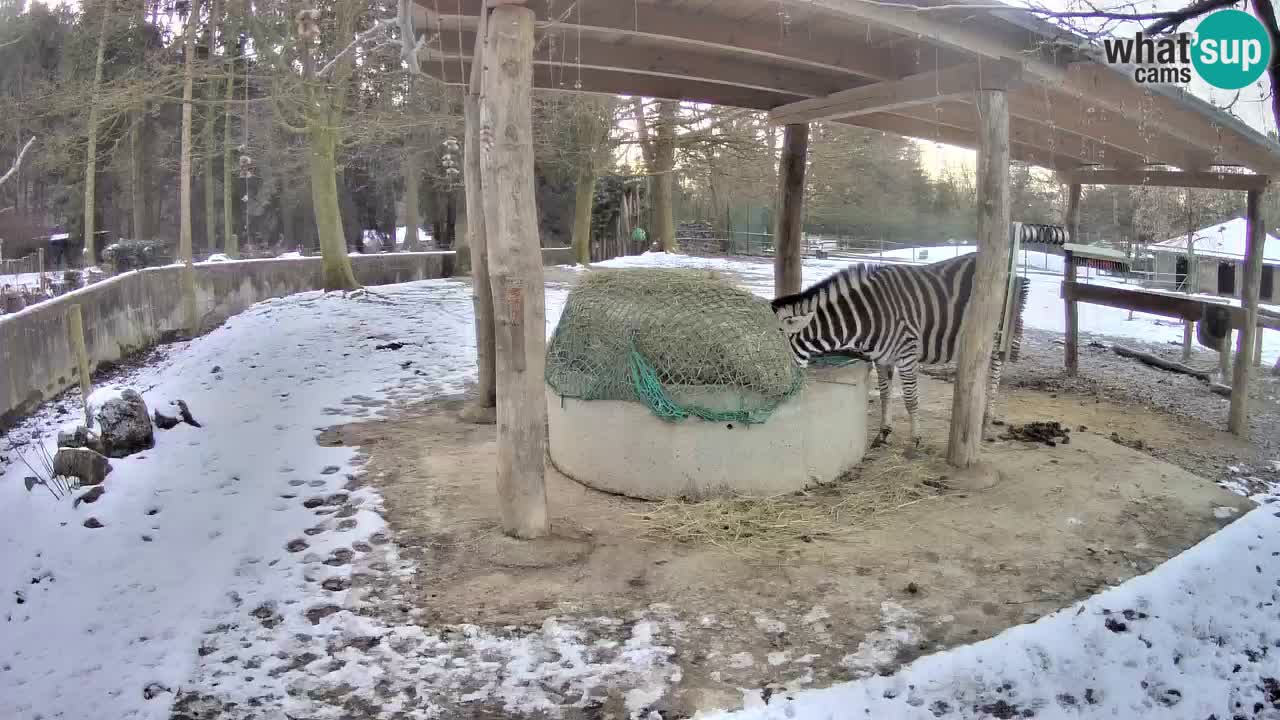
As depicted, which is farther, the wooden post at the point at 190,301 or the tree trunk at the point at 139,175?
the tree trunk at the point at 139,175

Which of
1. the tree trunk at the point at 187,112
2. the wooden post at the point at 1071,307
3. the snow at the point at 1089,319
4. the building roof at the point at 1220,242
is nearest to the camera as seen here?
the wooden post at the point at 1071,307

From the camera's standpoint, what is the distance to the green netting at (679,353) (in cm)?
562

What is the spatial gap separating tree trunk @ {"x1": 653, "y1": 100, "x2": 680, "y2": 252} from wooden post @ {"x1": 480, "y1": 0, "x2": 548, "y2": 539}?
14.1m

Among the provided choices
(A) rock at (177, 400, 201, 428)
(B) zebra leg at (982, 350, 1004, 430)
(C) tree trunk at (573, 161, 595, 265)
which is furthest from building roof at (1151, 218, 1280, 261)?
(A) rock at (177, 400, 201, 428)

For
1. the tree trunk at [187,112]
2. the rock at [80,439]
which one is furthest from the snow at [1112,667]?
the tree trunk at [187,112]

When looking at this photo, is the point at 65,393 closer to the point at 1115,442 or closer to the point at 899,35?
the point at 899,35

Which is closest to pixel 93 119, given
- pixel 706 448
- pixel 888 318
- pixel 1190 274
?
pixel 706 448

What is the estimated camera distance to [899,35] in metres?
6.38

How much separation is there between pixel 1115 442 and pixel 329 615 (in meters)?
6.56

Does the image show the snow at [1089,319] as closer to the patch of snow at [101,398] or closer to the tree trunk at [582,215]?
the tree trunk at [582,215]

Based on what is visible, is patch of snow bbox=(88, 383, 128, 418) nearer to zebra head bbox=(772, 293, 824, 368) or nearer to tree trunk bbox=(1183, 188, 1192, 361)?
zebra head bbox=(772, 293, 824, 368)

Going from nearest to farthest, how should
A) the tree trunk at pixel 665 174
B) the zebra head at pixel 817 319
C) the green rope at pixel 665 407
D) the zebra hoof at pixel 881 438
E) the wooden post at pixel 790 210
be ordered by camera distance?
the green rope at pixel 665 407 < the zebra head at pixel 817 319 < the zebra hoof at pixel 881 438 < the wooden post at pixel 790 210 < the tree trunk at pixel 665 174

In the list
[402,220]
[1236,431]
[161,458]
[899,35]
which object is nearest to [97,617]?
[161,458]

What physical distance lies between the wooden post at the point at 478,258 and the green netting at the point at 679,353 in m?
1.14
